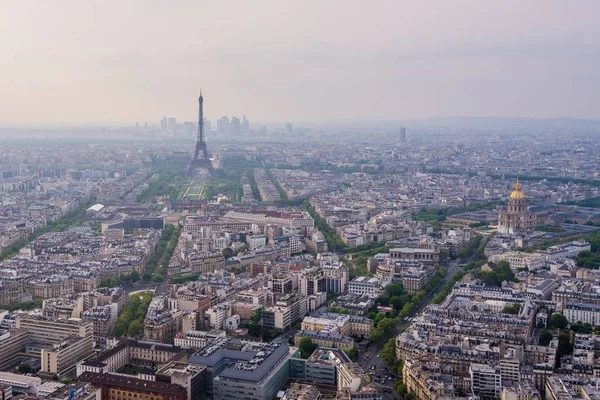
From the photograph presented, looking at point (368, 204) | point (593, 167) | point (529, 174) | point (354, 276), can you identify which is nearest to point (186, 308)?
point (354, 276)

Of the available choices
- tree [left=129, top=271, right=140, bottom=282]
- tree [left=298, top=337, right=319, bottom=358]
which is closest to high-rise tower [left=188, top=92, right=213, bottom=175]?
tree [left=129, top=271, right=140, bottom=282]

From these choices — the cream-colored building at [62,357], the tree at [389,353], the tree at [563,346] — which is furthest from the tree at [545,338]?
the cream-colored building at [62,357]

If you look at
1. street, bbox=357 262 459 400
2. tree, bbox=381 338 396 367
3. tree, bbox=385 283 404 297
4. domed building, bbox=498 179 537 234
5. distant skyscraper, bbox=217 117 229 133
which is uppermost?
distant skyscraper, bbox=217 117 229 133

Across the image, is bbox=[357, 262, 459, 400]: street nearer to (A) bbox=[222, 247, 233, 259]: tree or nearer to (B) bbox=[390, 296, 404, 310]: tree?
(B) bbox=[390, 296, 404, 310]: tree

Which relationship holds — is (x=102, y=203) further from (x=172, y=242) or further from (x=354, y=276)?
(x=354, y=276)

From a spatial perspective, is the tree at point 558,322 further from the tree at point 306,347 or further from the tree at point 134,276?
the tree at point 134,276
